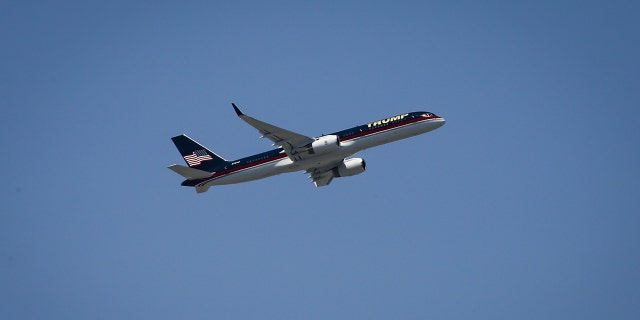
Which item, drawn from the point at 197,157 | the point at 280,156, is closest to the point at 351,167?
the point at 280,156

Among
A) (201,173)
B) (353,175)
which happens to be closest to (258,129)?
(201,173)

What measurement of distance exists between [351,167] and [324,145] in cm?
866

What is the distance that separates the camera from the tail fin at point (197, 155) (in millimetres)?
76562

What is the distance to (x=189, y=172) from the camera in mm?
74188

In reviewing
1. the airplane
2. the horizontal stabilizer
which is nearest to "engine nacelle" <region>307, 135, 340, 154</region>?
the airplane

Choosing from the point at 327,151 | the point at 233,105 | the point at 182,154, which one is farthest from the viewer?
the point at 182,154

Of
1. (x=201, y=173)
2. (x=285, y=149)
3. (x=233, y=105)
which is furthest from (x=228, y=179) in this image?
(x=233, y=105)

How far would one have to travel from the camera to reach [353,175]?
3132 inches

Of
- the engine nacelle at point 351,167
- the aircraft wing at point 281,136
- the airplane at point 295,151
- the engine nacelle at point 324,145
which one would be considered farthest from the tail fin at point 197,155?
the engine nacelle at point 351,167

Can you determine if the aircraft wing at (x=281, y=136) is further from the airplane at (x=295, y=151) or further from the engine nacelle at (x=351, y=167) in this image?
the engine nacelle at (x=351, y=167)

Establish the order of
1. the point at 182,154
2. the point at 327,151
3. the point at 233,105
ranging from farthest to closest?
1. the point at 182,154
2. the point at 327,151
3. the point at 233,105

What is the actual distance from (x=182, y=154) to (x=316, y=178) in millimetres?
13806

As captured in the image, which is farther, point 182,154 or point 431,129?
point 182,154

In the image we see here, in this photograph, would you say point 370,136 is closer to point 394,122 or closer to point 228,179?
point 394,122
